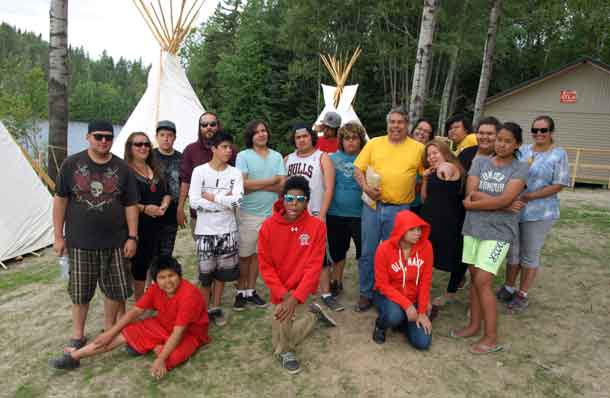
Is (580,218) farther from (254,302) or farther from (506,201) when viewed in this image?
(254,302)

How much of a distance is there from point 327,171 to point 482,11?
15.6m

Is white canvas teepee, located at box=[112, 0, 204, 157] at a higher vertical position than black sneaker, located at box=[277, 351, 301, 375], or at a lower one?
higher

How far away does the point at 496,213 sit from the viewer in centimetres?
279

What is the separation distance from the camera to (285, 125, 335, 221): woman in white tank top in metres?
3.35

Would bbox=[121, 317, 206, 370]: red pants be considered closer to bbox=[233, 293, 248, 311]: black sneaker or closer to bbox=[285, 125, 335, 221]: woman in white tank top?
bbox=[233, 293, 248, 311]: black sneaker

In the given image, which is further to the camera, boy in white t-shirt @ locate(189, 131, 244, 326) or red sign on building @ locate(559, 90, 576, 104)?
red sign on building @ locate(559, 90, 576, 104)

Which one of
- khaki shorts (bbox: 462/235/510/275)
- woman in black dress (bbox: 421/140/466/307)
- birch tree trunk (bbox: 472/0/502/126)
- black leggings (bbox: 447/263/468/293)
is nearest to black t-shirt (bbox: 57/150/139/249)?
woman in black dress (bbox: 421/140/466/307)

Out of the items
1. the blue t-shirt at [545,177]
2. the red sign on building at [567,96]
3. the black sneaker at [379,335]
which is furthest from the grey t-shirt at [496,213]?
the red sign on building at [567,96]

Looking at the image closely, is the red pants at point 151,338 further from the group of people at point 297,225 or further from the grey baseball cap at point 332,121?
the grey baseball cap at point 332,121

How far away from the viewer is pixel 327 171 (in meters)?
3.35

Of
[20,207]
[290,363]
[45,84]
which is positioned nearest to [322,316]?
[290,363]

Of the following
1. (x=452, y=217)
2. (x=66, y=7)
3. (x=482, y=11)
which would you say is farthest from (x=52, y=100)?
(x=482, y=11)

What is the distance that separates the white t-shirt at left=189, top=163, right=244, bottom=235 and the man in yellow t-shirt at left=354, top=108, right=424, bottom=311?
0.99 metres

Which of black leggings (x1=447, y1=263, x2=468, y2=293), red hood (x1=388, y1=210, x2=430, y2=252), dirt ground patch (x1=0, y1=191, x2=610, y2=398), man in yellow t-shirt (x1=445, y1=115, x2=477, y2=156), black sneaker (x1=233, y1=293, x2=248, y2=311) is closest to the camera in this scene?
dirt ground patch (x1=0, y1=191, x2=610, y2=398)
